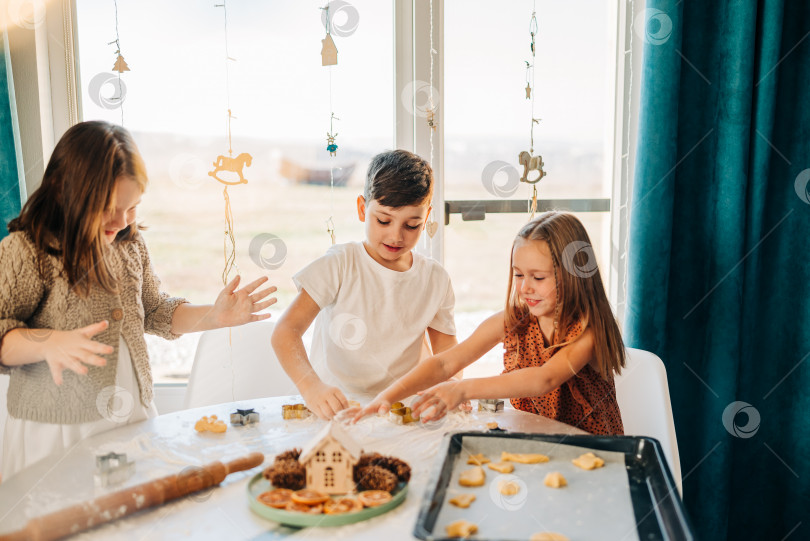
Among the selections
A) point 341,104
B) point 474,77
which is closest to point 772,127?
point 474,77

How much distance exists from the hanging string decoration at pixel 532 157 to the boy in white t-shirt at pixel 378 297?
0.44 m

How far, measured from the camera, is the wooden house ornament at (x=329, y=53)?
192cm

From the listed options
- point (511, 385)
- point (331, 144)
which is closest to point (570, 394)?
point (511, 385)

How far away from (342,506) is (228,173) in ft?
4.49

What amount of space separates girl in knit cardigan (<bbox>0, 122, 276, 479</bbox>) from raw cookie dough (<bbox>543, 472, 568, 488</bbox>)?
0.80 meters

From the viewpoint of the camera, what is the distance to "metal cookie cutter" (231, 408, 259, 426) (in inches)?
51.4

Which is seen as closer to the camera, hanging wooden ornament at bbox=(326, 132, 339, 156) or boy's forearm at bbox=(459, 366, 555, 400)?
boy's forearm at bbox=(459, 366, 555, 400)

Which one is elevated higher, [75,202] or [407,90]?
[407,90]

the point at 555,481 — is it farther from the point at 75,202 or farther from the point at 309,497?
the point at 75,202

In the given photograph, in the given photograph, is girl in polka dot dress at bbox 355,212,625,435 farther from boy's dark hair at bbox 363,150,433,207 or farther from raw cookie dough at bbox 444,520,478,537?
raw cookie dough at bbox 444,520,478,537

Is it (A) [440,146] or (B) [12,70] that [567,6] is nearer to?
(A) [440,146]

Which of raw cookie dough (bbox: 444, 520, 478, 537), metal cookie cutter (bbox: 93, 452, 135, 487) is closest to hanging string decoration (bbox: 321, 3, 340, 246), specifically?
metal cookie cutter (bbox: 93, 452, 135, 487)

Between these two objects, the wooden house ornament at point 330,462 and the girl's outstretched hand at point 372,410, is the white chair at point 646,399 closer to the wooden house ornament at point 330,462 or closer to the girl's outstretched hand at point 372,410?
the girl's outstretched hand at point 372,410

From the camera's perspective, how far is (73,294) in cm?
132
